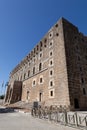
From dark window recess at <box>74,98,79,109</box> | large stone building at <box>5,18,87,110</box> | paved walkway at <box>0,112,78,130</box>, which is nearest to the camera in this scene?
paved walkway at <box>0,112,78,130</box>

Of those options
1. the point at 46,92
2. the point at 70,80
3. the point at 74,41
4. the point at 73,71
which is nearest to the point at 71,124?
the point at 70,80

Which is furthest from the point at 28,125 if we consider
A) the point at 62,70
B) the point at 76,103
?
the point at 62,70

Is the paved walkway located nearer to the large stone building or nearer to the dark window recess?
the large stone building

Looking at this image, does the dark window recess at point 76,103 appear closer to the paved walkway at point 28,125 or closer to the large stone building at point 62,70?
the large stone building at point 62,70

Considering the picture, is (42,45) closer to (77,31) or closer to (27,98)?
(77,31)

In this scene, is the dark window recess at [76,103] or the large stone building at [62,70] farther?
the large stone building at [62,70]

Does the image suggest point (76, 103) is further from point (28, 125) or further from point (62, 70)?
A: point (28, 125)

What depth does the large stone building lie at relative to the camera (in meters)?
20.3

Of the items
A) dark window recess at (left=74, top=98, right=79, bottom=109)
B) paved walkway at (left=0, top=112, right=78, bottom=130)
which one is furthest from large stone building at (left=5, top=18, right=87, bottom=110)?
paved walkway at (left=0, top=112, right=78, bottom=130)

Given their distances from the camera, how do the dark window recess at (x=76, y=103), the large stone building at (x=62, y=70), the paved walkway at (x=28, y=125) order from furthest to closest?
the large stone building at (x=62, y=70) → the dark window recess at (x=76, y=103) → the paved walkway at (x=28, y=125)

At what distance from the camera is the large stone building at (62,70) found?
800 inches

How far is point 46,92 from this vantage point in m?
24.7

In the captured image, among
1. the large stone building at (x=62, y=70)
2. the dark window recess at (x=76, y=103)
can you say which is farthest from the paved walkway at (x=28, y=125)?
the dark window recess at (x=76, y=103)

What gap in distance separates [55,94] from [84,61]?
11365mm
